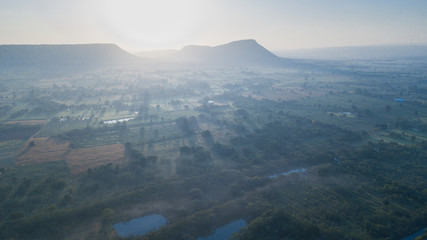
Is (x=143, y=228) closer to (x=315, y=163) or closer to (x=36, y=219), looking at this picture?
(x=36, y=219)

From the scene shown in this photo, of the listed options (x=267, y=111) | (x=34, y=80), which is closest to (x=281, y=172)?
(x=267, y=111)

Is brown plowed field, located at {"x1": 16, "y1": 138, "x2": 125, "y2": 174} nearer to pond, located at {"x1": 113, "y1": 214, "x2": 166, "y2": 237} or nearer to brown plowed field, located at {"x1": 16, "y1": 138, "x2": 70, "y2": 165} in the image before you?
brown plowed field, located at {"x1": 16, "y1": 138, "x2": 70, "y2": 165}

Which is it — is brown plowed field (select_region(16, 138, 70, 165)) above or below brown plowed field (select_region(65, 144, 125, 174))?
above

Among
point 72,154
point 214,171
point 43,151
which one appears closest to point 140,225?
point 214,171

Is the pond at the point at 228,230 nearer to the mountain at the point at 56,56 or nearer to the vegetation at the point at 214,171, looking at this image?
the vegetation at the point at 214,171

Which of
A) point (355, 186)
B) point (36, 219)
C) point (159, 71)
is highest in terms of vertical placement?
point (159, 71)

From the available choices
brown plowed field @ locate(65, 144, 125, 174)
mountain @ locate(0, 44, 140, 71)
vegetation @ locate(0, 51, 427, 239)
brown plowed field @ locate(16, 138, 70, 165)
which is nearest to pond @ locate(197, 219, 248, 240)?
vegetation @ locate(0, 51, 427, 239)

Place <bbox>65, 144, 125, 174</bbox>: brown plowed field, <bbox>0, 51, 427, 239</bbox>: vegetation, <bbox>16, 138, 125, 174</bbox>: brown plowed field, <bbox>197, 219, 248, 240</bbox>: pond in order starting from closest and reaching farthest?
<bbox>197, 219, 248, 240</bbox>: pond → <bbox>0, 51, 427, 239</bbox>: vegetation → <bbox>65, 144, 125, 174</bbox>: brown plowed field → <bbox>16, 138, 125, 174</bbox>: brown plowed field

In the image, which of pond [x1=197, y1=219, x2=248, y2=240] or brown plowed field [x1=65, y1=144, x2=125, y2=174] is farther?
brown plowed field [x1=65, y1=144, x2=125, y2=174]
